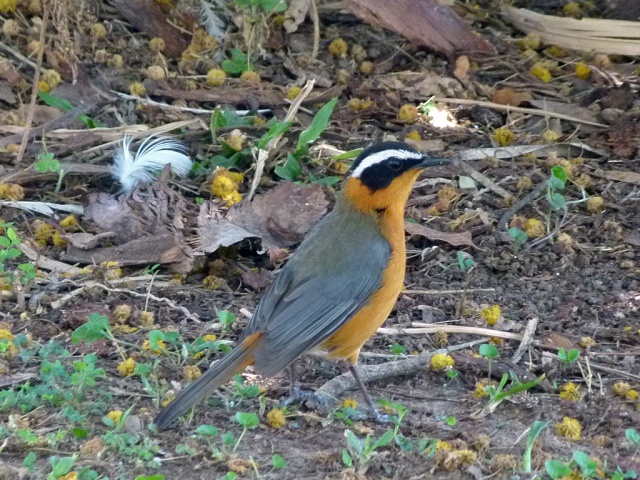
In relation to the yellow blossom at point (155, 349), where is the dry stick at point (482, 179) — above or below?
below

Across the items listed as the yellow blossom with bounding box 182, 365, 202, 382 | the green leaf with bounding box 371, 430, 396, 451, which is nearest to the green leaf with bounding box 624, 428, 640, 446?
the green leaf with bounding box 371, 430, 396, 451

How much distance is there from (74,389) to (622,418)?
110 inches

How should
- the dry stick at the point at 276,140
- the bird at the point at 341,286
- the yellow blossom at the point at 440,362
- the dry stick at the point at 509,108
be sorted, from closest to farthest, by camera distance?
the bird at the point at 341,286, the yellow blossom at the point at 440,362, the dry stick at the point at 276,140, the dry stick at the point at 509,108

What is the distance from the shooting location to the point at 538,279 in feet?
23.5

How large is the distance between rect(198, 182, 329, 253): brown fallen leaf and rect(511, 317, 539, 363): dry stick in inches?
69.7

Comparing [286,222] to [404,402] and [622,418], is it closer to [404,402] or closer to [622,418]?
[404,402]

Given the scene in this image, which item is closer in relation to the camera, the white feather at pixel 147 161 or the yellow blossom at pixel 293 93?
the white feather at pixel 147 161

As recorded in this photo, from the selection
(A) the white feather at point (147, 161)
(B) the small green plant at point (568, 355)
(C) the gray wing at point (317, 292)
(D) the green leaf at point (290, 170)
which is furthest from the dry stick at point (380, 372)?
(A) the white feather at point (147, 161)

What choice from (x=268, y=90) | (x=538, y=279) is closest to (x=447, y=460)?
(x=538, y=279)

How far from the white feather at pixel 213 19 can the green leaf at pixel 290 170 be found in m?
1.98

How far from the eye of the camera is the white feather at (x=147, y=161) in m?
8.00

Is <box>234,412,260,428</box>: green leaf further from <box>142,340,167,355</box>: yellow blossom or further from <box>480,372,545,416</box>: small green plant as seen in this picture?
<box>480,372,545,416</box>: small green plant

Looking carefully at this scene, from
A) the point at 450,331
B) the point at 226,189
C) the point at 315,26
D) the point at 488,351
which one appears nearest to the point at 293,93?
the point at 315,26

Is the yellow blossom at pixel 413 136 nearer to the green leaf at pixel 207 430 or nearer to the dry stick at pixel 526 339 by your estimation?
the dry stick at pixel 526 339
